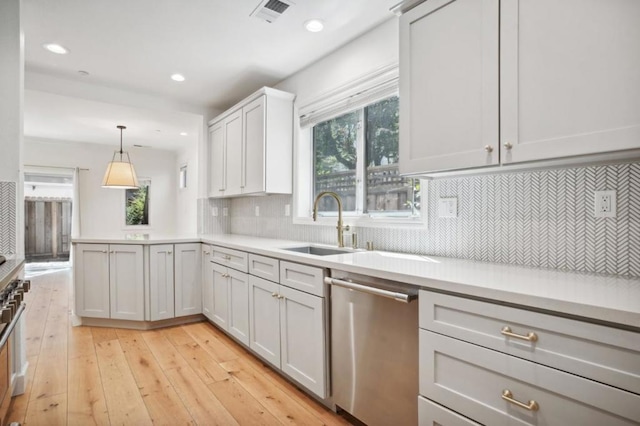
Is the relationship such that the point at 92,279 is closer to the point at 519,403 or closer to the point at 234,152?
the point at 234,152

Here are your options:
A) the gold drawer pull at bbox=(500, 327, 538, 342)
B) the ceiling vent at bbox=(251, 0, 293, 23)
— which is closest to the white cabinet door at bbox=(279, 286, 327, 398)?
the gold drawer pull at bbox=(500, 327, 538, 342)

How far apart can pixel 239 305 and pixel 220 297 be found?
17.3 inches

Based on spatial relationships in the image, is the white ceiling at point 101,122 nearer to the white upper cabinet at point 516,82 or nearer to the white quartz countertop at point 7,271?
the white quartz countertop at point 7,271

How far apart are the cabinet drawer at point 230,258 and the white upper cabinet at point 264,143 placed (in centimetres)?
63

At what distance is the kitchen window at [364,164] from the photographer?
243 centimetres

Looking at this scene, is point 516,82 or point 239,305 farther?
point 239,305

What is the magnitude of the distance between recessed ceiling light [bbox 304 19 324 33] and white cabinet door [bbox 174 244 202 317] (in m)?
2.33

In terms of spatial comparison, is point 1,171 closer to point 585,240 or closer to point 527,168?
point 527,168

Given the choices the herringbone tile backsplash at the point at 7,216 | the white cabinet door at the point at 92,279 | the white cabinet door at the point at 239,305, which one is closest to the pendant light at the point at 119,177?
the white cabinet door at the point at 92,279

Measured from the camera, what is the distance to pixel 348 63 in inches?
106

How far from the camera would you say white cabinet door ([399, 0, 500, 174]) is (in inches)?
57.3

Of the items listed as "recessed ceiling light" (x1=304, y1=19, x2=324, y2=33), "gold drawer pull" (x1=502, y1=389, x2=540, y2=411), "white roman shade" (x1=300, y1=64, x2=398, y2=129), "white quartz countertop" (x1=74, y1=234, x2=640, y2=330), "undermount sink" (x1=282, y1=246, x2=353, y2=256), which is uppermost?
"recessed ceiling light" (x1=304, y1=19, x2=324, y2=33)

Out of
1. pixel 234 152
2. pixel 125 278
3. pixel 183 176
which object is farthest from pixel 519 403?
pixel 183 176

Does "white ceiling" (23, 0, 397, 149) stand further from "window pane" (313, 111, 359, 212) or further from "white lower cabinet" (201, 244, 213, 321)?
"white lower cabinet" (201, 244, 213, 321)
